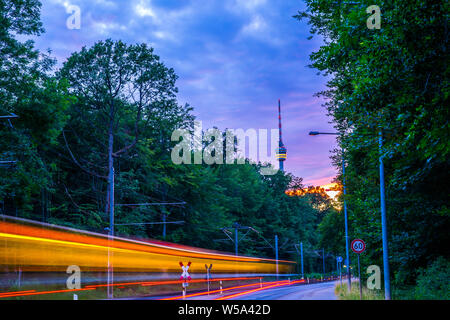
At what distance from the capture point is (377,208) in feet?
72.8

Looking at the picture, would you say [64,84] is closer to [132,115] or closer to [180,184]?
[132,115]

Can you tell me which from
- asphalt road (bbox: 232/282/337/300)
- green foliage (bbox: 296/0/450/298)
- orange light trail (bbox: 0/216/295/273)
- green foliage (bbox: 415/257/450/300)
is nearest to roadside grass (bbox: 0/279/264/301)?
orange light trail (bbox: 0/216/295/273)

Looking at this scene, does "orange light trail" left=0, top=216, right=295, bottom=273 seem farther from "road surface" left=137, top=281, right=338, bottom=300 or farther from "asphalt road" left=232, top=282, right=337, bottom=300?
"asphalt road" left=232, top=282, right=337, bottom=300

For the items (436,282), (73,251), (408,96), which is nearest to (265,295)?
(436,282)

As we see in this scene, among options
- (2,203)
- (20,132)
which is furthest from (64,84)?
(2,203)

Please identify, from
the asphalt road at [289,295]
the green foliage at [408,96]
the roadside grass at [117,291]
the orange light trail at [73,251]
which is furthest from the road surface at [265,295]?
the green foliage at [408,96]

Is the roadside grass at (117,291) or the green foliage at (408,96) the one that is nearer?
the green foliage at (408,96)

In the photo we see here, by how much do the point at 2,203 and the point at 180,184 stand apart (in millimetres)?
32886

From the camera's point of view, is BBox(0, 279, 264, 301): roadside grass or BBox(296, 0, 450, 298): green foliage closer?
BBox(296, 0, 450, 298): green foliage

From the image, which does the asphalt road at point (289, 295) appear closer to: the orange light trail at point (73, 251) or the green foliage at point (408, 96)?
the orange light trail at point (73, 251)

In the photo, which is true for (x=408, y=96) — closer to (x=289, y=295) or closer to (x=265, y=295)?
(x=265, y=295)

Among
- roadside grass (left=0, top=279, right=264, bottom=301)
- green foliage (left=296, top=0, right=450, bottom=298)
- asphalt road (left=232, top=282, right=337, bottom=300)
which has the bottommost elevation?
asphalt road (left=232, top=282, right=337, bottom=300)

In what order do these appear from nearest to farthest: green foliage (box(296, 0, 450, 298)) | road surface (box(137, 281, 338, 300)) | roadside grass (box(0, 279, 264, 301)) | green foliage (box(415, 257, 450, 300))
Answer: green foliage (box(296, 0, 450, 298))
roadside grass (box(0, 279, 264, 301))
green foliage (box(415, 257, 450, 300))
road surface (box(137, 281, 338, 300))

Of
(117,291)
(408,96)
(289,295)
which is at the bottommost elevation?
(289,295)
